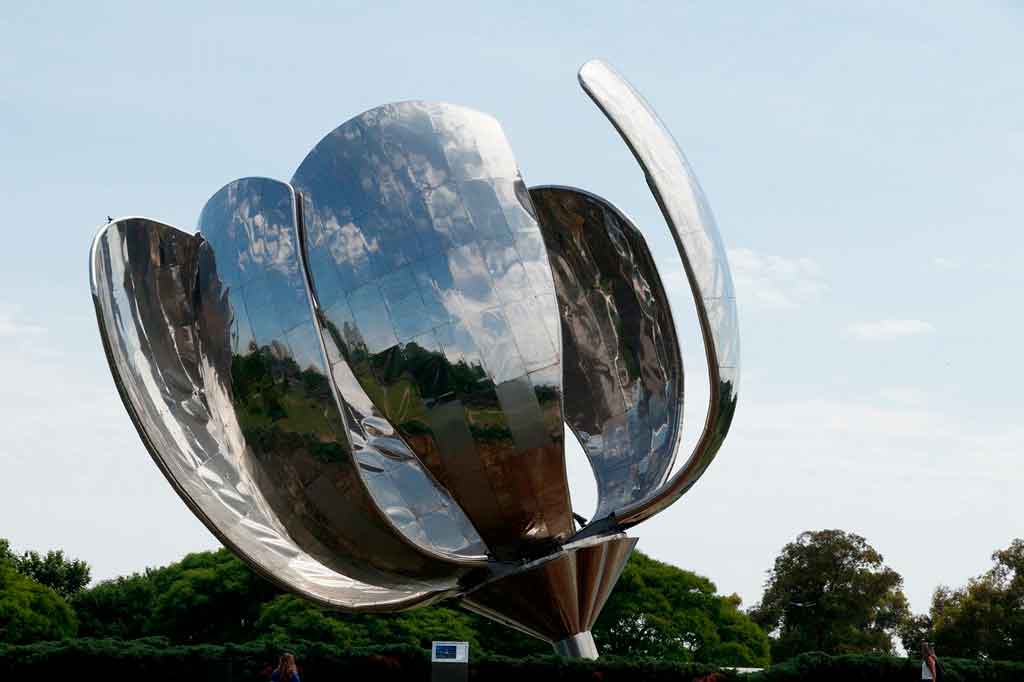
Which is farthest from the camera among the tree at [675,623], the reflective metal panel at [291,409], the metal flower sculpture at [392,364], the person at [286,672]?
the tree at [675,623]

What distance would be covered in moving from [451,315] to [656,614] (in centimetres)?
2952

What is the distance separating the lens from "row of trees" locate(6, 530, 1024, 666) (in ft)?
133

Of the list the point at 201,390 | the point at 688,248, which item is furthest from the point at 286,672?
the point at 688,248

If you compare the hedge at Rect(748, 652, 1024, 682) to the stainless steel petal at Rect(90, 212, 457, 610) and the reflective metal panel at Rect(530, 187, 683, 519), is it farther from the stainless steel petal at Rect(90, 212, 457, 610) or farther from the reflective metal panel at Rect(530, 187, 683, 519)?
the stainless steel petal at Rect(90, 212, 457, 610)

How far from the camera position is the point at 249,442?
13.6 metres

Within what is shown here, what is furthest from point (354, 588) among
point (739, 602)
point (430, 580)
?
point (739, 602)

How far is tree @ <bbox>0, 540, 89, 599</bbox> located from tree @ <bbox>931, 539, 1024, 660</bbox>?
31682mm

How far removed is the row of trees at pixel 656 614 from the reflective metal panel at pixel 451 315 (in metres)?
25.7

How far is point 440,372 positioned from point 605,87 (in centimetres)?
318

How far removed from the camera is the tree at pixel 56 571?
180 ft

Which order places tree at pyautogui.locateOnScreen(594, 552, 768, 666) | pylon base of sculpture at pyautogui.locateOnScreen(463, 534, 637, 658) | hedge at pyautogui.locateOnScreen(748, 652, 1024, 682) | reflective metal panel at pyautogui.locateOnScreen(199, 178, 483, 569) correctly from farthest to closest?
tree at pyautogui.locateOnScreen(594, 552, 768, 666)
hedge at pyautogui.locateOnScreen(748, 652, 1024, 682)
pylon base of sculpture at pyautogui.locateOnScreen(463, 534, 637, 658)
reflective metal panel at pyautogui.locateOnScreen(199, 178, 483, 569)

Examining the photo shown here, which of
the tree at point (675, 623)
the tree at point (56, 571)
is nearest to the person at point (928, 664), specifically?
the tree at point (675, 623)

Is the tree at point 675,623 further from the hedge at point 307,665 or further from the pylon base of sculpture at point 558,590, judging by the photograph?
the pylon base of sculpture at point 558,590

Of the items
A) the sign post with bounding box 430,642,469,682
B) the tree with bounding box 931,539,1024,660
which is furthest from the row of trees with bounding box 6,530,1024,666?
the sign post with bounding box 430,642,469,682
